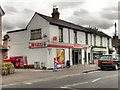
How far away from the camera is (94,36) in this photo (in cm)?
3092

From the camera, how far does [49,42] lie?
803 inches

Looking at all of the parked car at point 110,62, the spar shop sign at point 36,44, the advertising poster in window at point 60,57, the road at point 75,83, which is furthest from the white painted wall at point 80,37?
the road at point 75,83

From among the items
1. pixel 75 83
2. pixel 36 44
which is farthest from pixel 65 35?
pixel 75 83

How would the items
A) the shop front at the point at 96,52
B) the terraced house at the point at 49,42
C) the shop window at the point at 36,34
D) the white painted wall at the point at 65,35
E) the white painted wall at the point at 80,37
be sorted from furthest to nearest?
1. the shop front at the point at 96,52
2. the white painted wall at the point at 80,37
3. the white painted wall at the point at 65,35
4. the shop window at the point at 36,34
5. the terraced house at the point at 49,42

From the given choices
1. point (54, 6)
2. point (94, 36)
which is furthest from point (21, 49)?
point (94, 36)

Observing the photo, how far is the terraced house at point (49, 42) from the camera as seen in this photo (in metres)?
20.9

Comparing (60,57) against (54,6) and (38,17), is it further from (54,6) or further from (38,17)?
(54,6)

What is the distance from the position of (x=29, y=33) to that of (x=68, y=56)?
21.1 feet

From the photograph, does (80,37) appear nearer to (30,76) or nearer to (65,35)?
(65,35)

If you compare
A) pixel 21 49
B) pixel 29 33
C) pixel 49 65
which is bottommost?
pixel 49 65

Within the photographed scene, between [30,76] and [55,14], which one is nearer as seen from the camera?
[30,76]

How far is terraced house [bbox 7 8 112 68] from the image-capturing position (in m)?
20.9

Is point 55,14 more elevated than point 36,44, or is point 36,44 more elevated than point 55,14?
point 55,14

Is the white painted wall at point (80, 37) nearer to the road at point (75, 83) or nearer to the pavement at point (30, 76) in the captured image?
the pavement at point (30, 76)
